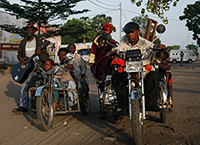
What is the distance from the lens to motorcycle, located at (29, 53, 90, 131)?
4210 mm

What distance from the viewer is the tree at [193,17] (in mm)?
40656

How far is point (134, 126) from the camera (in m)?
3.42

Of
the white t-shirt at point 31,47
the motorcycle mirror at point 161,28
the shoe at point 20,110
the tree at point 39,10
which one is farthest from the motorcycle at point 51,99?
the tree at point 39,10

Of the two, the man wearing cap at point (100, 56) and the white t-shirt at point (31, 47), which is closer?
the man wearing cap at point (100, 56)

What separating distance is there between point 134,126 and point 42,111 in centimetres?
180

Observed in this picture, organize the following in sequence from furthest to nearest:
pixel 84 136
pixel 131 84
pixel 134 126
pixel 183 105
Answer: pixel 183 105
pixel 84 136
pixel 131 84
pixel 134 126

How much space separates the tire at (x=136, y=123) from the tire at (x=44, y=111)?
170 centimetres

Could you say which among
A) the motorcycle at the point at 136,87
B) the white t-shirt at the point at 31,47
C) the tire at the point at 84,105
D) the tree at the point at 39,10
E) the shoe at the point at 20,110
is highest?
the tree at the point at 39,10

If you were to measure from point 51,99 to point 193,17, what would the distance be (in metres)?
42.4

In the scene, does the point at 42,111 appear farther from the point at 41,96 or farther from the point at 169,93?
the point at 169,93

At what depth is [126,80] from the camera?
4.11 meters

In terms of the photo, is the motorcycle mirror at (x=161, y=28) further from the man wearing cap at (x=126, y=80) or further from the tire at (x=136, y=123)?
the tire at (x=136, y=123)

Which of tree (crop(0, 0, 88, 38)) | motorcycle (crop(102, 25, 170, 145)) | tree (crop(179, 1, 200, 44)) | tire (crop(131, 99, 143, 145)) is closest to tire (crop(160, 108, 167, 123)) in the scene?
motorcycle (crop(102, 25, 170, 145))

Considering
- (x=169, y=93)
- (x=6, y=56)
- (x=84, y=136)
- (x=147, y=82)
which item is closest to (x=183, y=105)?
(x=169, y=93)
